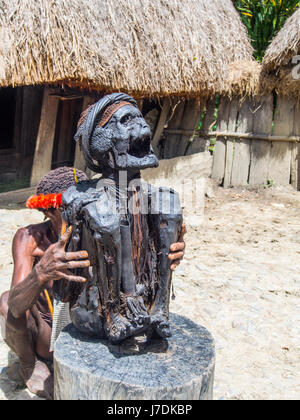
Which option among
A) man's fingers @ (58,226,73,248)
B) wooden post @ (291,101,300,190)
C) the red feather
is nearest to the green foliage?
wooden post @ (291,101,300,190)

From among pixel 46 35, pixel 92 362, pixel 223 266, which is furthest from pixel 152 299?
pixel 46 35

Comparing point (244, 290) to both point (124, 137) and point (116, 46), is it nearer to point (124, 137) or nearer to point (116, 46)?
point (124, 137)

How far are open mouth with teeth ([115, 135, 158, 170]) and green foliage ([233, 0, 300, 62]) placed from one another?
7372mm

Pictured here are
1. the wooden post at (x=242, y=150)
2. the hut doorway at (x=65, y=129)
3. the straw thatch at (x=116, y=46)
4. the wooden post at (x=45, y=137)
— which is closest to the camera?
the straw thatch at (x=116, y=46)

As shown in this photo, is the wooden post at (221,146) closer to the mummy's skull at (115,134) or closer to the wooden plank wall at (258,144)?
the wooden plank wall at (258,144)

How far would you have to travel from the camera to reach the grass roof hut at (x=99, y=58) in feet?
16.2

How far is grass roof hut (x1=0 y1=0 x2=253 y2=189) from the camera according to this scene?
4.93m

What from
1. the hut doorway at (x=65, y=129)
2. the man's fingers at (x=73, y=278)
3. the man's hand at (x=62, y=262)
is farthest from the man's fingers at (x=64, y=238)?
the hut doorway at (x=65, y=129)

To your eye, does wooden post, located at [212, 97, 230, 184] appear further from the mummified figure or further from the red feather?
the mummified figure

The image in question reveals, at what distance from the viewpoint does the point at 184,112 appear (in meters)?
7.71

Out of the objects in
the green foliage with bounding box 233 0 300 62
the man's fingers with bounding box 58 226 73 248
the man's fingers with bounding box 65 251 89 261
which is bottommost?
the man's fingers with bounding box 65 251 89 261

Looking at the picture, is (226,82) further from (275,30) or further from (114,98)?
(114,98)

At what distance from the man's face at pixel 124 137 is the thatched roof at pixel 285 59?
5.46 meters

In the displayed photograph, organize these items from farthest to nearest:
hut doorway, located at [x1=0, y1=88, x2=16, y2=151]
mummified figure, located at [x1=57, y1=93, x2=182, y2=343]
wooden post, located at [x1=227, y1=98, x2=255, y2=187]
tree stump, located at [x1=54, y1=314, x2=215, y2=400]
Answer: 1. hut doorway, located at [x1=0, y1=88, x2=16, y2=151]
2. wooden post, located at [x1=227, y1=98, x2=255, y2=187]
3. mummified figure, located at [x1=57, y1=93, x2=182, y2=343]
4. tree stump, located at [x1=54, y1=314, x2=215, y2=400]
